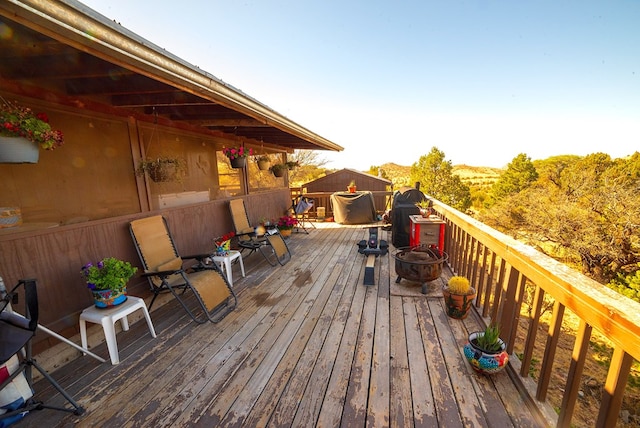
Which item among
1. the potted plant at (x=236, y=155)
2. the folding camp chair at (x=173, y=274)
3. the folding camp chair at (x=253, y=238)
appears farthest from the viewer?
the potted plant at (x=236, y=155)

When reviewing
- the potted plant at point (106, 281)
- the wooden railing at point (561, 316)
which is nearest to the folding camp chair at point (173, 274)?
the potted plant at point (106, 281)

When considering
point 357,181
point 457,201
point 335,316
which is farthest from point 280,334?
point 457,201

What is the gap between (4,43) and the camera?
161 cm

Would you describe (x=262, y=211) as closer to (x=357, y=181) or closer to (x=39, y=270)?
(x=39, y=270)

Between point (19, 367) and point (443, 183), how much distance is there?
1794cm

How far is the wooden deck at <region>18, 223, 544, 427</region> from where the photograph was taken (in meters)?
1.47

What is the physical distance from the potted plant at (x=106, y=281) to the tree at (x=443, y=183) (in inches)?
651

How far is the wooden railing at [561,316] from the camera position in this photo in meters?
0.95

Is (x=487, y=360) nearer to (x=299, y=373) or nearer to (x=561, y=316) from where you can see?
(x=561, y=316)

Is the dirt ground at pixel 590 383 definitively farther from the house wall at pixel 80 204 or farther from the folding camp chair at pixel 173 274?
the house wall at pixel 80 204

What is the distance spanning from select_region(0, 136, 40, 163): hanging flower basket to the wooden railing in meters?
3.25

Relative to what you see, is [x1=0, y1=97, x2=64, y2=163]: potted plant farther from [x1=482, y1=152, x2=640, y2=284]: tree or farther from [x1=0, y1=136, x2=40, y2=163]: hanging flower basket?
[x1=482, y1=152, x2=640, y2=284]: tree

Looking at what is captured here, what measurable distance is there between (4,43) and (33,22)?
0.99m

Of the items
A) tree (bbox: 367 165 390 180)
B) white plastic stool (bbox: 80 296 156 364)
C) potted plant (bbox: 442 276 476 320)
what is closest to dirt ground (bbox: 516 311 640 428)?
potted plant (bbox: 442 276 476 320)
